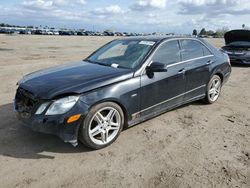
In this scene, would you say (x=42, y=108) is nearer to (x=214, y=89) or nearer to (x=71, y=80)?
(x=71, y=80)

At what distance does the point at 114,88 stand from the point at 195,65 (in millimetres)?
2139

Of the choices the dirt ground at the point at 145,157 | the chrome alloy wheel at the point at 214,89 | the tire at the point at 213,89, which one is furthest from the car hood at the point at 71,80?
the chrome alloy wheel at the point at 214,89

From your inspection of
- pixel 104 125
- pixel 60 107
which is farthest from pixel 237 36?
pixel 60 107

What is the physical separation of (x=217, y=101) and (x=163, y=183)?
3.77 metres

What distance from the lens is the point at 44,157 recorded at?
3662 millimetres

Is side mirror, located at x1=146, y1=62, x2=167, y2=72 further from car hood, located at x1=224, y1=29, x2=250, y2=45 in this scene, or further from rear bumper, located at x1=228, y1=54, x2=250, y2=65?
car hood, located at x1=224, y1=29, x2=250, y2=45

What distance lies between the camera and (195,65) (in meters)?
5.24

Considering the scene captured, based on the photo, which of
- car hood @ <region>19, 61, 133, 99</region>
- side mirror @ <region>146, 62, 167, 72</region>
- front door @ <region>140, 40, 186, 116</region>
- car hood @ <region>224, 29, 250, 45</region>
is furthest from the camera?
car hood @ <region>224, 29, 250, 45</region>

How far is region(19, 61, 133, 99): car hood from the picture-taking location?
3.59 m

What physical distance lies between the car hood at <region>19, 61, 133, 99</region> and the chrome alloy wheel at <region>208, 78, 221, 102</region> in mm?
2601

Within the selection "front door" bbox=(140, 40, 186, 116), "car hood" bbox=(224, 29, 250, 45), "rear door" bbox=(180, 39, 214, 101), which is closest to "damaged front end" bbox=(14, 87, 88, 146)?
"front door" bbox=(140, 40, 186, 116)

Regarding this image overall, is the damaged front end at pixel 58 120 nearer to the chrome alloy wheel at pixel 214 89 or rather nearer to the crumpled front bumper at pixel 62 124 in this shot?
the crumpled front bumper at pixel 62 124

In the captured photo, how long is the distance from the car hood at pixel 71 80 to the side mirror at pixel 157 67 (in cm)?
34

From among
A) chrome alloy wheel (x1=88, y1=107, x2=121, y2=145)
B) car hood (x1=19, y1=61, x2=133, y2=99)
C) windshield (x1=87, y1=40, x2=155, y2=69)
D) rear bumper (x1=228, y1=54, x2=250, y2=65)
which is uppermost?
windshield (x1=87, y1=40, x2=155, y2=69)
